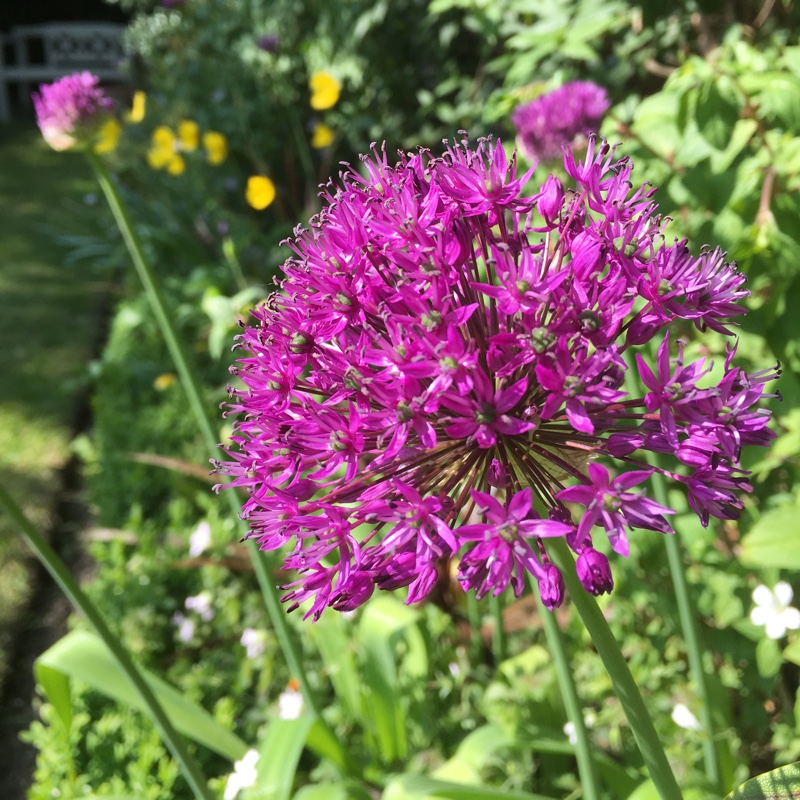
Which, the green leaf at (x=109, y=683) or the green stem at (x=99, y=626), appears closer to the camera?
the green stem at (x=99, y=626)

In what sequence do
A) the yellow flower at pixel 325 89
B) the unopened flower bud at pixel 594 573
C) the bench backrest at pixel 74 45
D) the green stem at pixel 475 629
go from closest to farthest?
the unopened flower bud at pixel 594 573 → the green stem at pixel 475 629 → the yellow flower at pixel 325 89 → the bench backrest at pixel 74 45

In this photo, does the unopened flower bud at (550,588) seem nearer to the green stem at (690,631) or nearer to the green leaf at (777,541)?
the green stem at (690,631)

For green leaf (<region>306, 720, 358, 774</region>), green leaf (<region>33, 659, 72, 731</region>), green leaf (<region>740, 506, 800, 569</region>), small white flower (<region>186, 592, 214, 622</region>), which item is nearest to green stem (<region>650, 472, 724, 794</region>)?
green leaf (<region>740, 506, 800, 569</region>)

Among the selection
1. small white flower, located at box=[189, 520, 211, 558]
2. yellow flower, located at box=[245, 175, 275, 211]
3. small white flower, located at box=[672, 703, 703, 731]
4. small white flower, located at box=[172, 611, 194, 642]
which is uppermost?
yellow flower, located at box=[245, 175, 275, 211]

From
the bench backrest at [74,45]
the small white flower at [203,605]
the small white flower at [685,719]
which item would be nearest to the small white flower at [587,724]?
the small white flower at [685,719]

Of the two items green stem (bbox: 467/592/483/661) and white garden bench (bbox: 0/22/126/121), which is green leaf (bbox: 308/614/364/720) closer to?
green stem (bbox: 467/592/483/661)

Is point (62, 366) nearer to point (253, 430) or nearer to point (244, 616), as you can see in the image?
point (244, 616)

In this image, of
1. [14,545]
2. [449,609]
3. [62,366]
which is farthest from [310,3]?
[449,609]
